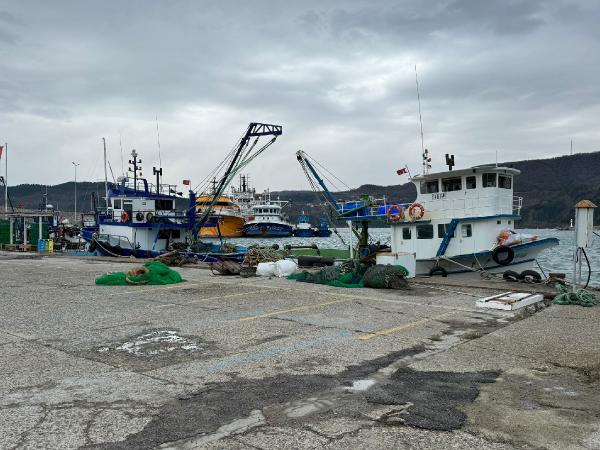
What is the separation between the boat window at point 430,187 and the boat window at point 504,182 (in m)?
2.01

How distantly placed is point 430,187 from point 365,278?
Answer: 6.19 meters

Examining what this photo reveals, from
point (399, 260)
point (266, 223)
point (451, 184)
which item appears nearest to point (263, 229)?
point (266, 223)

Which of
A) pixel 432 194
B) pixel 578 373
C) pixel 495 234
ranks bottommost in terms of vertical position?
pixel 578 373

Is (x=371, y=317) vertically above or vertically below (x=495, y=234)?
below

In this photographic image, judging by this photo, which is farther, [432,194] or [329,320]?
[432,194]

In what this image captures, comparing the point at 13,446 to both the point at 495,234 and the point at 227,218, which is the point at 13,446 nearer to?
the point at 495,234

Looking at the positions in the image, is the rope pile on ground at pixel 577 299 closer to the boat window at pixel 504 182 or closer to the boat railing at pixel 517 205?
the boat window at pixel 504 182

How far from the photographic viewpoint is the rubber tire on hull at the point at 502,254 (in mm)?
15921

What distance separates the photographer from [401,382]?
5.21 m

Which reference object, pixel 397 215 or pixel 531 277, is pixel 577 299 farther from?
pixel 397 215

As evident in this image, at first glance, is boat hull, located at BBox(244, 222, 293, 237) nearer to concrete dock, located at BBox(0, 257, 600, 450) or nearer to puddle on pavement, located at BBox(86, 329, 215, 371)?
concrete dock, located at BBox(0, 257, 600, 450)

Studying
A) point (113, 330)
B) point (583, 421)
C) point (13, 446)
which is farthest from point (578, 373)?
point (113, 330)

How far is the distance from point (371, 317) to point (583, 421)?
502 centimetres

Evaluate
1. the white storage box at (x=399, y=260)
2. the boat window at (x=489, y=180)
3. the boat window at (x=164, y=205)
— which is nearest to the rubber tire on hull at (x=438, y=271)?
the white storage box at (x=399, y=260)
